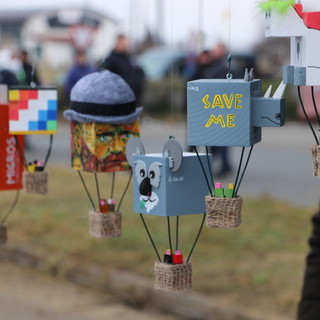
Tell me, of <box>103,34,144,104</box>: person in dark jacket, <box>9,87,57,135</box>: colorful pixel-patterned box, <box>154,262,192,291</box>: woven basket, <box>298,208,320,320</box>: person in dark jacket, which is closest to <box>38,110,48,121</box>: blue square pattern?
<box>9,87,57,135</box>: colorful pixel-patterned box

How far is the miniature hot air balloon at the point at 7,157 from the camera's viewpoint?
9.06 ft

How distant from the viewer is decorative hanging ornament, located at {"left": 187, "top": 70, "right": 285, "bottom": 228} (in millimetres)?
2158

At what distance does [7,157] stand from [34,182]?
4.3 inches

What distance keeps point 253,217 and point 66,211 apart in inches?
68.7

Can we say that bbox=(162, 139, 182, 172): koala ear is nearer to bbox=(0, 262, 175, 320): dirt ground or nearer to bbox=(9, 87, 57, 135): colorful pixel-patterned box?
bbox=(9, 87, 57, 135): colorful pixel-patterned box

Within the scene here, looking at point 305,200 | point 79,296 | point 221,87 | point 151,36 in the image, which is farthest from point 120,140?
point 151,36

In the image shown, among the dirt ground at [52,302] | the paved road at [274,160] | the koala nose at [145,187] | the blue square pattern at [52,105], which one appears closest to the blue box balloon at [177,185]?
the koala nose at [145,187]

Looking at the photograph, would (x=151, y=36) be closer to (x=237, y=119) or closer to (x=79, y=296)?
(x=79, y=296)

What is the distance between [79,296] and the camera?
24.4 feet

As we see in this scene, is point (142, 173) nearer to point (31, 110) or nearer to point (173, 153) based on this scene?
point (173, 153)

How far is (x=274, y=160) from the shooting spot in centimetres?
1270

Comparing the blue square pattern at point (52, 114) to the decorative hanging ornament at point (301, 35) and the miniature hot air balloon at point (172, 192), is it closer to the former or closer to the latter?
the miniature hot air balloon at point (172, 192)

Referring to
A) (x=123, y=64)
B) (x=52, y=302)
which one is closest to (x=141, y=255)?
(x=52, y=302)

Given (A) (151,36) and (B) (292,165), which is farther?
(A) (151,36)
